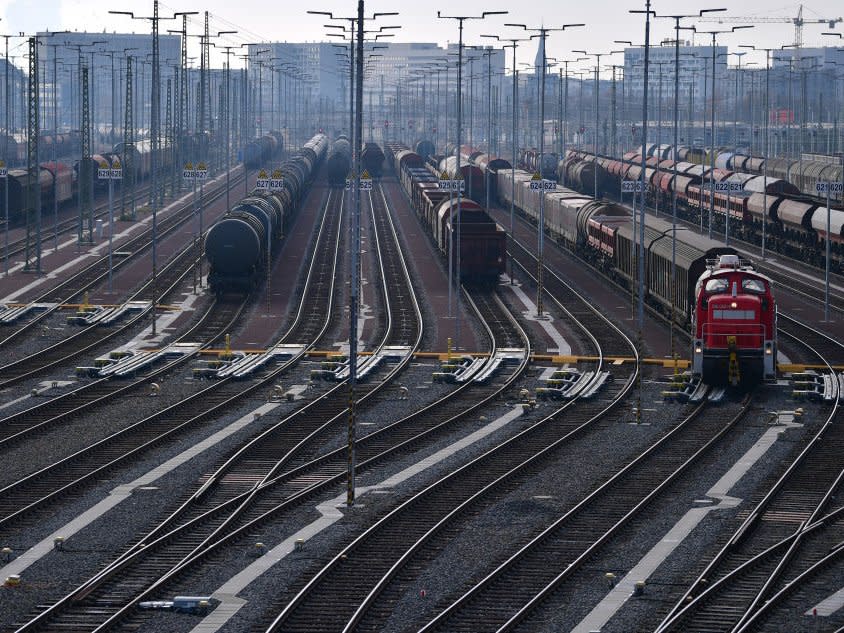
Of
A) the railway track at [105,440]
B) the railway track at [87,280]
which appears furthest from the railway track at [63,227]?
the railway track at [105,440]

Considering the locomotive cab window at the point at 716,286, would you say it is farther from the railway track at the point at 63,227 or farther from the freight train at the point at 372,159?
the freight train at the point at 372,159

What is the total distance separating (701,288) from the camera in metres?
41.0

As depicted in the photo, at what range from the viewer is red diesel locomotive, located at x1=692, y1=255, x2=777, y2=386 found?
129 ft

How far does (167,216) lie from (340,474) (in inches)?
3129

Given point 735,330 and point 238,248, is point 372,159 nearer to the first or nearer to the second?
point 238,248

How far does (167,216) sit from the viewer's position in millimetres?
107625

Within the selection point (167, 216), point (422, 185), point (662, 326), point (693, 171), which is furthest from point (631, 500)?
point (693, 171)

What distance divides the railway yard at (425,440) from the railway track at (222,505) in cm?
8

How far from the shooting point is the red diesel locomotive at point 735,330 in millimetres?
39344

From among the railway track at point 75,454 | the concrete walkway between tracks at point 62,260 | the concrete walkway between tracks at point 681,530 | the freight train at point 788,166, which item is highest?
the freight train at point 788,166

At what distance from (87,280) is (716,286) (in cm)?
3664

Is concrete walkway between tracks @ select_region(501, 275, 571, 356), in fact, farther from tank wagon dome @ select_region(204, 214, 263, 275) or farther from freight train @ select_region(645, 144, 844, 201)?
freight train @ select_region(645, 144, 844, 201)

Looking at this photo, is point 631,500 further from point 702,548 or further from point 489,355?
point 489,355

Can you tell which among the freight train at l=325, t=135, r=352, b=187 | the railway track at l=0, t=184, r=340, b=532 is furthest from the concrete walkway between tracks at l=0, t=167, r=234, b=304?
the freight train at l=325, t=135, r=352, b=187
